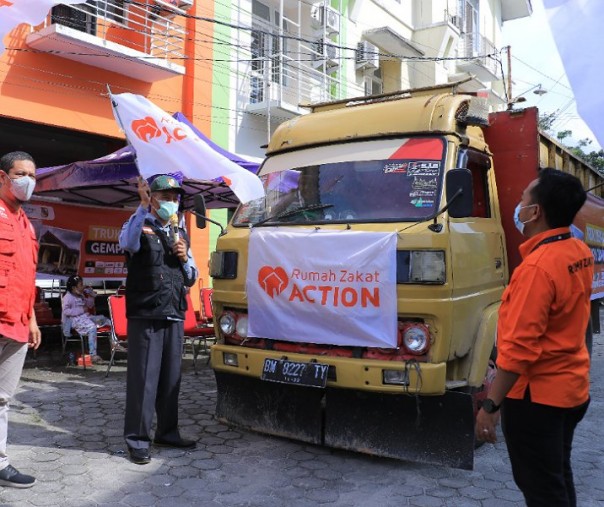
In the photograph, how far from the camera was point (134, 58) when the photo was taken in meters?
9.50

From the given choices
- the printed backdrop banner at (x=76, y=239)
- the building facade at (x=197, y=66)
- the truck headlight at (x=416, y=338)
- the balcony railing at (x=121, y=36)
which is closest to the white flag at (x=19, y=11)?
the truck headlight at (x=416, y=338)

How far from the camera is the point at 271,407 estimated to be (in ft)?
14.6

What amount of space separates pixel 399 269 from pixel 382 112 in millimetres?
1518

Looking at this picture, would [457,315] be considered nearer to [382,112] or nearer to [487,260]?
[487,260]

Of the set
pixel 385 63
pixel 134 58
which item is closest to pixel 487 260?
pixel 134 58

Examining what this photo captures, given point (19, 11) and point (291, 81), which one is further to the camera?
point (291, 81)

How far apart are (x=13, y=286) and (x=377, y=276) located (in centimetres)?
231

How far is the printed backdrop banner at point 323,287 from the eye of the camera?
152 inches

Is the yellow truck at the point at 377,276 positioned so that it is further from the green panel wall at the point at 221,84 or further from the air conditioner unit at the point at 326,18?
the air conditioner unit at the point at 326,18

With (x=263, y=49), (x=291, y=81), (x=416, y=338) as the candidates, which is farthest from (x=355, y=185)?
(x=291, y=81)

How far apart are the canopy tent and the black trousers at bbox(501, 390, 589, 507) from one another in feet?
17.8

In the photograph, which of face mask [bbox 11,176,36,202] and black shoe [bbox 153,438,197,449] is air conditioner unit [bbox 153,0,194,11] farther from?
black shoe [bbox 153,438,197,449]

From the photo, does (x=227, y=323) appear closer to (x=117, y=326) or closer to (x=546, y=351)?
(x=546, y=351)

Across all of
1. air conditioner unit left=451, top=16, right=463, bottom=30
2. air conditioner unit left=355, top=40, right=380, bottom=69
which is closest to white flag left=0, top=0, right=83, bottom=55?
air conditioner unit left=355, top=40, right=380, bottom=69
